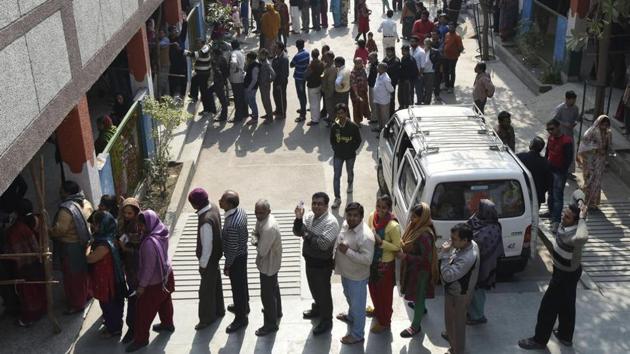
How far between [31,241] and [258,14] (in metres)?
14.9

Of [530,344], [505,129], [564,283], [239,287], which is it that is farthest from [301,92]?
[564,283]

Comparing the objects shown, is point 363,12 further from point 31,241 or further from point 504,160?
point 31,241

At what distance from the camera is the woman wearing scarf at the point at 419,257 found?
7.50 metres

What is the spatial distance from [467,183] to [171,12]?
11.2m

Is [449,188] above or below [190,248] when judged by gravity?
above

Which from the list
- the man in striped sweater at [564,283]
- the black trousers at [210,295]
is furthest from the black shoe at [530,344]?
the black trousers at [210,295]

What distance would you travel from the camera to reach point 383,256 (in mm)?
7652

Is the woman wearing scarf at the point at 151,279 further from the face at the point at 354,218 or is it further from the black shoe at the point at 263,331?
the face at the point at 354,218

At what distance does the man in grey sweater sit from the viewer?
755 cm

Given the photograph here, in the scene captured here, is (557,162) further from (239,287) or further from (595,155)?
(239,287)

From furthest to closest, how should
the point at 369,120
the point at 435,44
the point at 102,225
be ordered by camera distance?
the point at 435,44, the point at 369,120, the point at 102,225

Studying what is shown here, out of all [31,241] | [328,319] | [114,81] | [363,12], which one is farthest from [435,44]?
[31,241]

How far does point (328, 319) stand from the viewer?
8203mm

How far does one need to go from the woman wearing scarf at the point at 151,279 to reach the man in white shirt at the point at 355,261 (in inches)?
73.3
